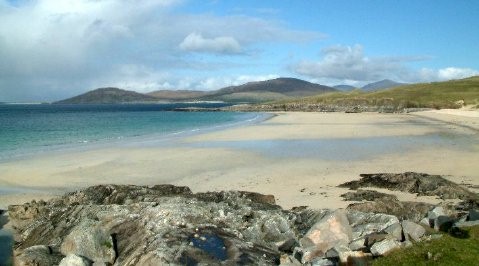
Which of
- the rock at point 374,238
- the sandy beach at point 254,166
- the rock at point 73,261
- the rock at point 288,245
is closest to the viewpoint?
the rock at point 374,238

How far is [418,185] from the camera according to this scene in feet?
66.2

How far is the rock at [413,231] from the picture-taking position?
34.0 feet

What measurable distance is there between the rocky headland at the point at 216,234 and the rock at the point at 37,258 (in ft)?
0.08

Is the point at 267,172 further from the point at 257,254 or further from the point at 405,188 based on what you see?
the point at 257,254

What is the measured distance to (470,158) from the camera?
2959cm

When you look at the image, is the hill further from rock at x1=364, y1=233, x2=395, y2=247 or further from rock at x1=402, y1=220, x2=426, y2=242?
rock at x1=364, y1=233, x2=395, y2=247

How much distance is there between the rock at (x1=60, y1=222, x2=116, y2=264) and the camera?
1119cm

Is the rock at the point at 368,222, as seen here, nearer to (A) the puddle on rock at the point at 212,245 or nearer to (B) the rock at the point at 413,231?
(B) the rock at the point at 413,231

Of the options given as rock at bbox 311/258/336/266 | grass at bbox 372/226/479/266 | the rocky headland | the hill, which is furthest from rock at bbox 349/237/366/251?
the hill

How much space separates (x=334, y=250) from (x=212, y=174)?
1718cm

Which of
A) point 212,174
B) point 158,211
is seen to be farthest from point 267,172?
point 158,211

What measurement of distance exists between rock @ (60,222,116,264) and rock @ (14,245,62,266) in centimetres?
34

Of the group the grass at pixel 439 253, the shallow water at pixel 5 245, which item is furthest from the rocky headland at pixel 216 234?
the grass at pixel 439 253

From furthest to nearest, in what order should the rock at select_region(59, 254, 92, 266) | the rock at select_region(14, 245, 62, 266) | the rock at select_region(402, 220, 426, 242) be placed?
the rock at select_region(14, 245, 62, 266) → the rock at select_region(59, 254, 92, 266) → the rock at select_region(402, 220, 426, 242)
